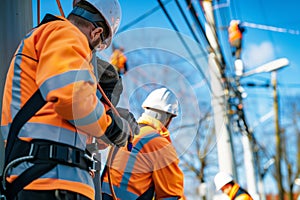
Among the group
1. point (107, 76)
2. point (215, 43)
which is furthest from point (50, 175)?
point (215, 43)

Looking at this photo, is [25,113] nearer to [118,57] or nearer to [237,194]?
[118,57]

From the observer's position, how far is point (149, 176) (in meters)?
3.88

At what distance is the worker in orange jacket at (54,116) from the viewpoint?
1.87m

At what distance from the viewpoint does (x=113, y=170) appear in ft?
12.7

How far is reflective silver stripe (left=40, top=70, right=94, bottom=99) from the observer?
6.07ft

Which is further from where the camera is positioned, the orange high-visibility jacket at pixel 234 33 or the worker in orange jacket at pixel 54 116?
the orange high-visibility jacket at pixel 234 33

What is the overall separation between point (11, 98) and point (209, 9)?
889 centimetres

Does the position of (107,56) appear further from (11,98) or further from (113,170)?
(113,170)

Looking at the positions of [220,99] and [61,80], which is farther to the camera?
[220,99]

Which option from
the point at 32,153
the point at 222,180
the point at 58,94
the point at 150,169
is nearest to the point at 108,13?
the point at 58,94

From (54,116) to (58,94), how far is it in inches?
4.7

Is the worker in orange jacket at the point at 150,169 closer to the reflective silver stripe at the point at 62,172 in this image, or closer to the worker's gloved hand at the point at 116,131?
the worker's gloved hand at the point at 116,131

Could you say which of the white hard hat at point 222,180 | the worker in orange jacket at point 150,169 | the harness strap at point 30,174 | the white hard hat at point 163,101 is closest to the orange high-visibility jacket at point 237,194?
the white hard hat at point 222,180

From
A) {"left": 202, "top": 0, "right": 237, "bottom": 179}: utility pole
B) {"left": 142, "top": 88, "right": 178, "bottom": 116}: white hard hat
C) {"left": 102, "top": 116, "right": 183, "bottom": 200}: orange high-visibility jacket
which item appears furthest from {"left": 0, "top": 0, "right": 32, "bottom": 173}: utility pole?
{"left": 202, "top": 0, "right": 237, "bottom": 179}: utility pole
